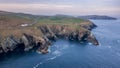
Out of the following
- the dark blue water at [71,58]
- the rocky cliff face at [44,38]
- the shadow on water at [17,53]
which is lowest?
the dark blue water at [71,58]

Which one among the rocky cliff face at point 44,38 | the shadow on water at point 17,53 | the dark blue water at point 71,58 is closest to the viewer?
the dark blue water at point 71,58

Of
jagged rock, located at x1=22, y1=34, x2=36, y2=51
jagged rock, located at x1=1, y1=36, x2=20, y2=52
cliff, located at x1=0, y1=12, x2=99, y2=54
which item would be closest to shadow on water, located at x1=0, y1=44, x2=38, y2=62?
cliff, located at x1=0, y1=12, x2=99, y2=54

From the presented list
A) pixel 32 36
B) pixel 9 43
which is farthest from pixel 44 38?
pixel 9 43

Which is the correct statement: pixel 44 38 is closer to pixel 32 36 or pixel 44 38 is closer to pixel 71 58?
pixel 32 36

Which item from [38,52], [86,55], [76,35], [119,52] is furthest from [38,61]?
[76,35]

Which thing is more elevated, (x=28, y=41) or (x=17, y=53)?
(x=28, y=41)

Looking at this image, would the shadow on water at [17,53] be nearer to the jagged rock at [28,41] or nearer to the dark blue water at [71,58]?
the dark blue water at [71,58]

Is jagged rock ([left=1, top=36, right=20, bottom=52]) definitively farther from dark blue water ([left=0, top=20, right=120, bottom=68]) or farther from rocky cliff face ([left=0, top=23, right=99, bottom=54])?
dark blue water ([left=0, top=20, right=120, bottom=68])

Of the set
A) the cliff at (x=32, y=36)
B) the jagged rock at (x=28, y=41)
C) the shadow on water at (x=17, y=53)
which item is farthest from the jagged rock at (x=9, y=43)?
the jagged rock at (x=28, y=41)

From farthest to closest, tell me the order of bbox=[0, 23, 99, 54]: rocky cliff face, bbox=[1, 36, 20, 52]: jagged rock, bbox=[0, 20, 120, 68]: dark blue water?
bbox=[0, 23, 99, 54]: rocky cliff face, bbox=[1, 36, 20, 52]: jagged rock, bbox=[0, 20, 120, 68]: dark blue water
